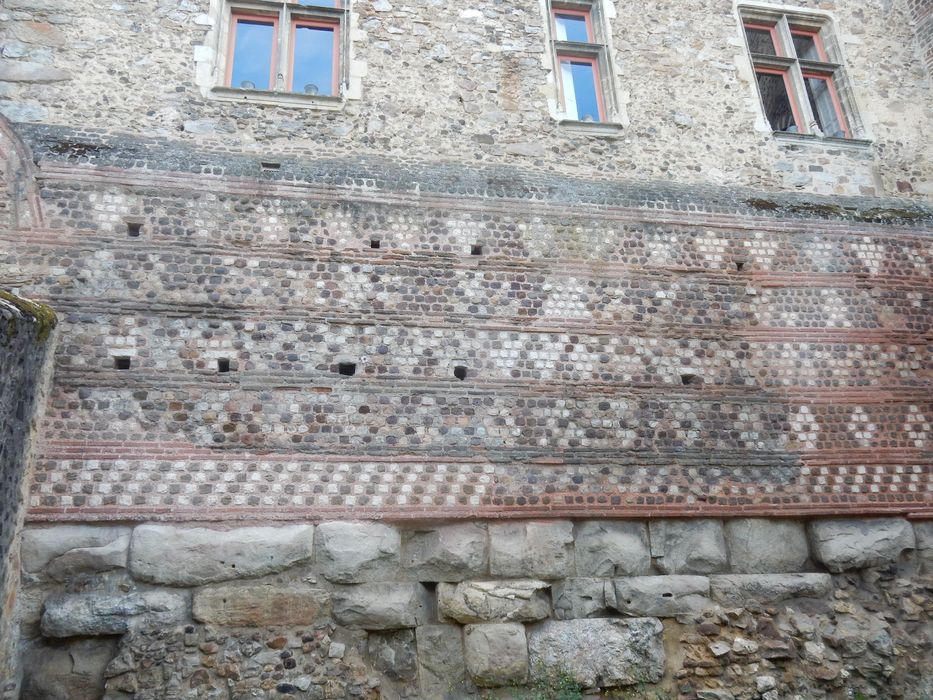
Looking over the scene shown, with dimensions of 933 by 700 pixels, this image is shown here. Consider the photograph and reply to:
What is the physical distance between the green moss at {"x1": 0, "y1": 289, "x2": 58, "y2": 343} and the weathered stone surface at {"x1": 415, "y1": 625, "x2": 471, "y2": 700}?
3.60 m

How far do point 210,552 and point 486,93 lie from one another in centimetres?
500

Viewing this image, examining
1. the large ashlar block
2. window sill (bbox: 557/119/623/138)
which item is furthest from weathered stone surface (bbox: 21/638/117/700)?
window sill (bbox: 557/119/623/138)

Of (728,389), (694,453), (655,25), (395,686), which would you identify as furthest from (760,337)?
(395,686)

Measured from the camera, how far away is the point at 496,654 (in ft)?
16.8

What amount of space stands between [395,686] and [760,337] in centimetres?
440

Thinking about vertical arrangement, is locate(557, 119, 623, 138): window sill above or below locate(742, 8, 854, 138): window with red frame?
below

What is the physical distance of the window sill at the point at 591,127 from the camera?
23.1 feet

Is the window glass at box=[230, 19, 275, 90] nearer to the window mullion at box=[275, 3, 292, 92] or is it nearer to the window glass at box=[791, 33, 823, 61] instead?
the window mullion at box=[275, 3, 292, 92]

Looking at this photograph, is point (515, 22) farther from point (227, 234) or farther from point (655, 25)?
point (227, 234)

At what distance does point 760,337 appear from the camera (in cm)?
644

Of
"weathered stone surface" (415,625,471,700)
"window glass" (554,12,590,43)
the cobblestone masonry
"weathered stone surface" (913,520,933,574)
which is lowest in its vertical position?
"weathered stone surface" (415,625,471,700)

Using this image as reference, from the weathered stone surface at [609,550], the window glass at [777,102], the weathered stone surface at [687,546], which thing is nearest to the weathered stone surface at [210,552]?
the weathered stone surface at [609,550]

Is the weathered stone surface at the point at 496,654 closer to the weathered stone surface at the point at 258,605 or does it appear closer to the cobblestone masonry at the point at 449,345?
the cobblestone masonry at the point at 449,345

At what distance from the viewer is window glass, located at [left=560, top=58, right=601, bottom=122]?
725 cm
